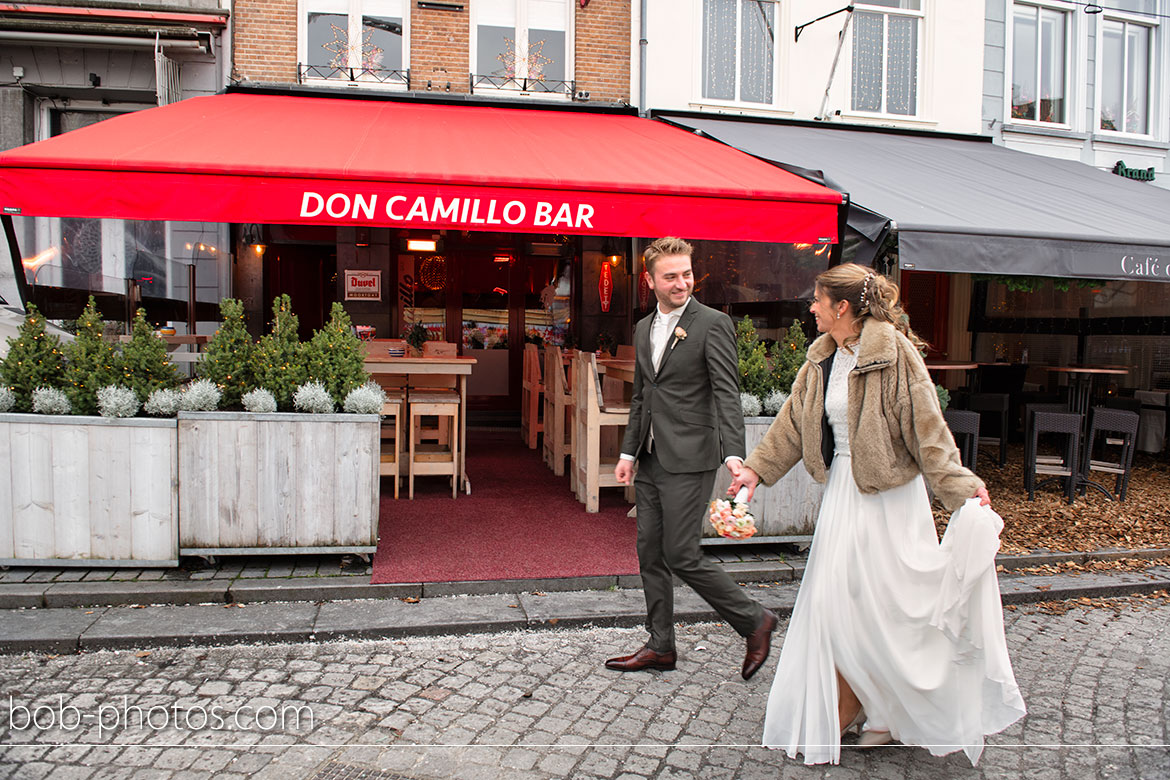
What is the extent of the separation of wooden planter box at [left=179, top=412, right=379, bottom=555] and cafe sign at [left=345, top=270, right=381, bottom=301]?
591 centimetres

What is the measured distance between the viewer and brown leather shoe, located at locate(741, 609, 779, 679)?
3.80m

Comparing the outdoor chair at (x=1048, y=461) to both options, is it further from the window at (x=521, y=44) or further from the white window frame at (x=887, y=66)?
the window at (x=521, y=44)

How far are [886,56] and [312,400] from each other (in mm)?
8924

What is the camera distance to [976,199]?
749cm

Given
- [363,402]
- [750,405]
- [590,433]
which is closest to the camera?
[363,402]

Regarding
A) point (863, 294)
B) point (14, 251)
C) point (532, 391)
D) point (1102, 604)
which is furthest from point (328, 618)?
point (532, 391)

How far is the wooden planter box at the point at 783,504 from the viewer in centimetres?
575

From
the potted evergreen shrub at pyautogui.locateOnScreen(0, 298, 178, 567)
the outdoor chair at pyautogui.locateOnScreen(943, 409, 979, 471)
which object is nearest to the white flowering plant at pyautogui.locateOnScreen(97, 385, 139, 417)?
the potted evergreen shrub at pyautogui.locateOnScreen(0, 298, 178, 567)

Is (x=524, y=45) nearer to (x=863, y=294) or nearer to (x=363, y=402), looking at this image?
(x=363, y=402)

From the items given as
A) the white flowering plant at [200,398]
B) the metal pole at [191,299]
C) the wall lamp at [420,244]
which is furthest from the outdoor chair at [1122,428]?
the metal pole at [191,299]

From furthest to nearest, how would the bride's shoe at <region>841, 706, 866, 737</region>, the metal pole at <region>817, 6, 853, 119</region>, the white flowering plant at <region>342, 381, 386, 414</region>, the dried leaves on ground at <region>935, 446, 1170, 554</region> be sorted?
the metal pole at <region>817, 6, 853, 119</region> < the dried leaves on ground at <region>935, 446, 1170, 554</region> < the white flowering plant at <region>342, 381, 386, 414</region> < the bride's shoe at <region>841, 706, 866, 737</region>

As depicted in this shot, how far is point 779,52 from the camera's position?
33.6ft

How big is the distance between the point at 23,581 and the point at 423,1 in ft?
24.3

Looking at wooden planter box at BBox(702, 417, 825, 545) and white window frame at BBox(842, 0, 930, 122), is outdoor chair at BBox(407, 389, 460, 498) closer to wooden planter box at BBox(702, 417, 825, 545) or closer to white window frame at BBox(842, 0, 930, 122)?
wooden planter box at BBox(702, 417, 825, 545)
